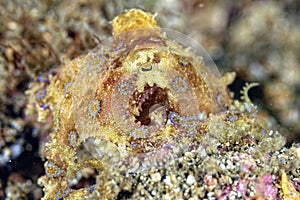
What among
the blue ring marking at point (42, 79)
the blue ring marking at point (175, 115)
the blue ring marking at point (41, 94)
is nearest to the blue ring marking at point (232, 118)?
the blue ring marking at point (175, 115)

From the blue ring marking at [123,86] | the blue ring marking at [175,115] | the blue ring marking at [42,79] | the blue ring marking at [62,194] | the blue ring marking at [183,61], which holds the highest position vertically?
the blue ring marking at [42,79]

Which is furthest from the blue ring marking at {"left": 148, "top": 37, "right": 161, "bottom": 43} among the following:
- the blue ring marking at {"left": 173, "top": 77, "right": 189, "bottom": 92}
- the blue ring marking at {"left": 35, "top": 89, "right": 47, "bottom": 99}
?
the blue ring marking at {"left": 35, "top": 89, "right": 47, "bottom": 99}

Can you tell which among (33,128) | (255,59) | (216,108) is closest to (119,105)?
(216,108)

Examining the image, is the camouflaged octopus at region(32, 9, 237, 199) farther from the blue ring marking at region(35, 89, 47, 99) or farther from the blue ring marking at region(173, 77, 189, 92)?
the blue ring marking at region(35, 89, 47, 99)

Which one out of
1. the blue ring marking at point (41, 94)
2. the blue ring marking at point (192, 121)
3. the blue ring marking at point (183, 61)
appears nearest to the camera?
the blue ring marking at point (192, 121)

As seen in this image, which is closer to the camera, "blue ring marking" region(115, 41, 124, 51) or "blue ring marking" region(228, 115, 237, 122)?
"blue ring marking" region(228, 115, 237, 122)

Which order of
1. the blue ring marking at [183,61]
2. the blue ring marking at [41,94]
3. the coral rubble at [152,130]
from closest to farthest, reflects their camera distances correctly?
the coral rubble at [152,130], the blue ring marking at [183,61], the blue ring marking at [41,94]

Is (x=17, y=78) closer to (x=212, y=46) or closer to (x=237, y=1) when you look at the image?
(x=212, y=46)

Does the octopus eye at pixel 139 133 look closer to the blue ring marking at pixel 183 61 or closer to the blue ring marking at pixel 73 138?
the blue ring marking at pixel 73 138

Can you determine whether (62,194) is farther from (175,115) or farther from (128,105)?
(175,115)
